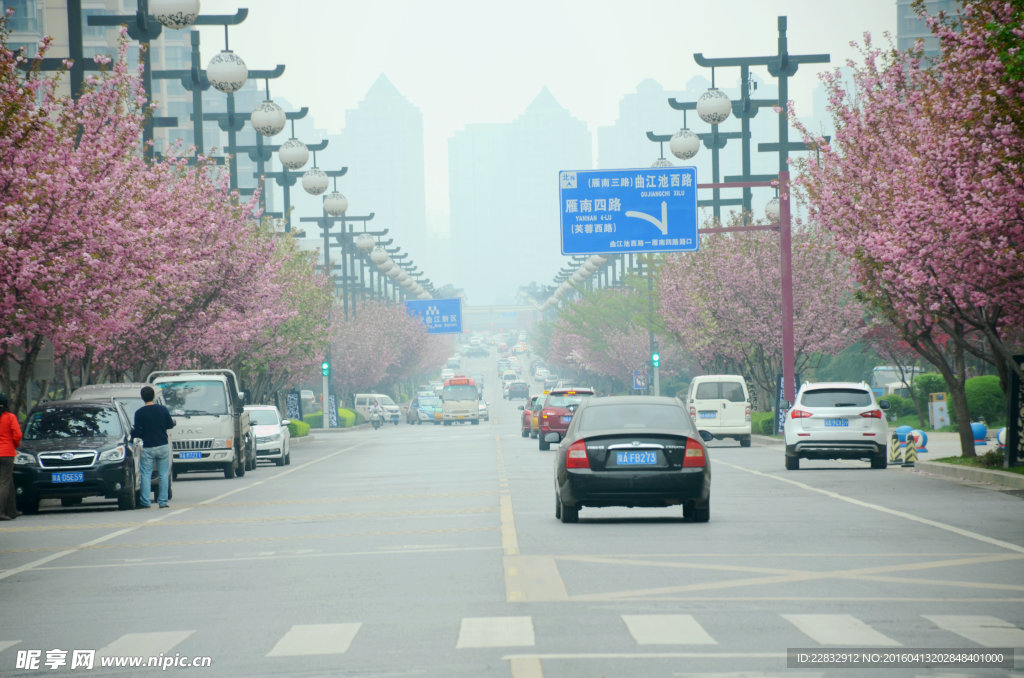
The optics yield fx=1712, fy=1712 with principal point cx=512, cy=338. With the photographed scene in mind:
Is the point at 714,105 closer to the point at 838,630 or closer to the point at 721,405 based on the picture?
the point at 721,405

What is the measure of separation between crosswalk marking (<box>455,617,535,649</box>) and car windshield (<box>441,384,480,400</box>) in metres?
75.2

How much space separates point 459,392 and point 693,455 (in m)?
68.2

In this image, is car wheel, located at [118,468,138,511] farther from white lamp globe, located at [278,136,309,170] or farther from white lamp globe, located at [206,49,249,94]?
white lamp globe, located at [278,136,309,170]

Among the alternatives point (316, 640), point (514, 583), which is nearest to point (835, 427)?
point (514, 583)

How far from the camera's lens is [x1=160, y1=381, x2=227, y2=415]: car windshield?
34.1 meters

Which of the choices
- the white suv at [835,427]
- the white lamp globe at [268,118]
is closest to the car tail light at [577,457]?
the white suv at [835,427]

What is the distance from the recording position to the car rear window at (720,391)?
44844 millimetres

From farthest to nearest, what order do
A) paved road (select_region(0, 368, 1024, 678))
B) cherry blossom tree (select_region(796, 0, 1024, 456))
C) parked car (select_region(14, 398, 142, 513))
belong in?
parked car (select_region(14, 398, 142, 513)), cherry blossom tree (select_region(796, 0, 1024, 456)), paved road (select_region(0, 368, 1024, 678))

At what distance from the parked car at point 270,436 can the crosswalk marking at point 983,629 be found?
30850 mm

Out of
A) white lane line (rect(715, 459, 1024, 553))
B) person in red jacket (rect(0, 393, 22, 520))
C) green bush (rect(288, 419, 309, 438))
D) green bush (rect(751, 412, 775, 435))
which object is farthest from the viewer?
green bush (rect(288, 419, 309, 438))

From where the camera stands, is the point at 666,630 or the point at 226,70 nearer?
the point at 666,630

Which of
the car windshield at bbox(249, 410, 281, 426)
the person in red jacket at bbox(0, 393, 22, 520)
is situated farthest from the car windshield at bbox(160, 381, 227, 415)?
the person in red jacket at bbox(0, 393, 22, 520)

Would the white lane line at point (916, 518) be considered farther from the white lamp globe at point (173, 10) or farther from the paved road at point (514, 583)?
the white lamp globe at point (173, 10)

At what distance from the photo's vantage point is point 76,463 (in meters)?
24.5
